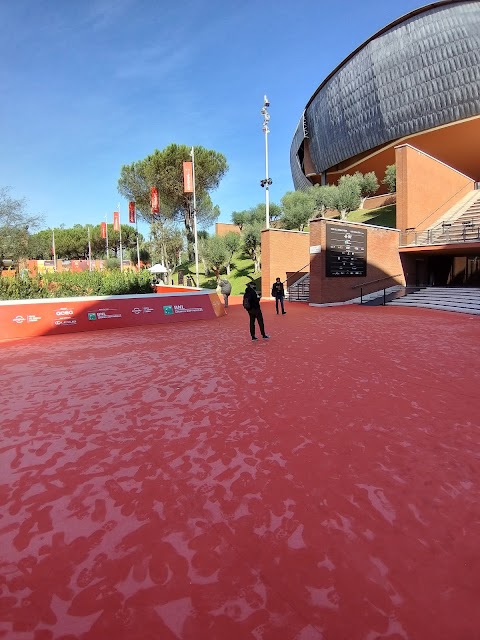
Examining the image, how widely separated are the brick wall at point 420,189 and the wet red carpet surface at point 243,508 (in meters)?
18.8

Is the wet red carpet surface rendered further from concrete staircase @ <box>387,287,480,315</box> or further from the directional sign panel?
the directional sign panel

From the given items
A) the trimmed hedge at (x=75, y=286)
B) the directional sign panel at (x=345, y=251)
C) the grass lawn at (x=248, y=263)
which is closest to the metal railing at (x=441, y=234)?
the directional sign panel at (x=345, y=251)

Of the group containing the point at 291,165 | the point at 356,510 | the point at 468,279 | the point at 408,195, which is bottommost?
the point at 356,510

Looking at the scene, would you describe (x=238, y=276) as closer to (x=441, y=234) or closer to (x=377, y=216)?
(x=377, y=216)

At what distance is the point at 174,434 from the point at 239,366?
314 cm

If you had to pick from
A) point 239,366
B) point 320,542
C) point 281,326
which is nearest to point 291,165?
point 281,326

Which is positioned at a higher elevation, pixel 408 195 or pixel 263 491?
pixel 408 195

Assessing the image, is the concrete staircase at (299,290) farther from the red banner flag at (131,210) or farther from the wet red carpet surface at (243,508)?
the red banner flag at (131,210)

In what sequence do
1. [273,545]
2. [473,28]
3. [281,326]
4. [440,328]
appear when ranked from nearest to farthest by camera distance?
[273,545] → [440,328] → [281,326] → [473,28]

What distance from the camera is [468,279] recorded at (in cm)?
2295

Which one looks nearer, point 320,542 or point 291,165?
point 320,542

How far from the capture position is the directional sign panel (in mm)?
18938

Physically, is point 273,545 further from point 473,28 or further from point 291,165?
point 291,165

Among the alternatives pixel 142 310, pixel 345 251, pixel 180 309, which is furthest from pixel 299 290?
pixel 142 310
